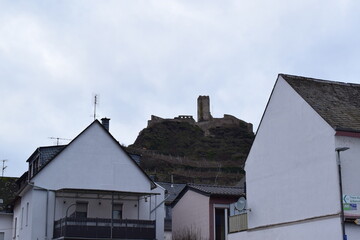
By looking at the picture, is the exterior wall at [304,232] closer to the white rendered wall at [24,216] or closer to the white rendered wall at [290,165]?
the white rendered wall at [290,165]

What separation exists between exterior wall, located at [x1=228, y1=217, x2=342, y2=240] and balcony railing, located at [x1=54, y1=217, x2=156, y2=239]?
7808 mm

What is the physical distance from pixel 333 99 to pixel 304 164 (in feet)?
11.9

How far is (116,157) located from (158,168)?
76328 millimetres

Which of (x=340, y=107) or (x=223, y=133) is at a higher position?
(x=223, y=133)

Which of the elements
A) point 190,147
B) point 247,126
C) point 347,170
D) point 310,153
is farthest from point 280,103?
point 247,126

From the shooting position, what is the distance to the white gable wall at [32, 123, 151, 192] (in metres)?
40.0

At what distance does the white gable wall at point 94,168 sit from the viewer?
40.0m

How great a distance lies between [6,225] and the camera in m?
47.1

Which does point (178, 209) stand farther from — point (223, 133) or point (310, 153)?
point (223, 133)

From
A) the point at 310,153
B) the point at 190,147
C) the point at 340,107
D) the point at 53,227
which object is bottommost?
the point at 53,227

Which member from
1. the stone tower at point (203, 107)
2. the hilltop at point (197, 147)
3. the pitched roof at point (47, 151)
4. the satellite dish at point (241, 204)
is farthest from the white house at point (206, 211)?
the stone tower at point (203, 107)

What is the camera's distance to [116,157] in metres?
41.7

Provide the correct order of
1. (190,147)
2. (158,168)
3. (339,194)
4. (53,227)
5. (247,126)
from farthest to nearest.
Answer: (247,126), (190,147), (158,168), (53,227), (339,194)

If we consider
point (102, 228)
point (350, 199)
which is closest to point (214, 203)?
point (102, 228)
